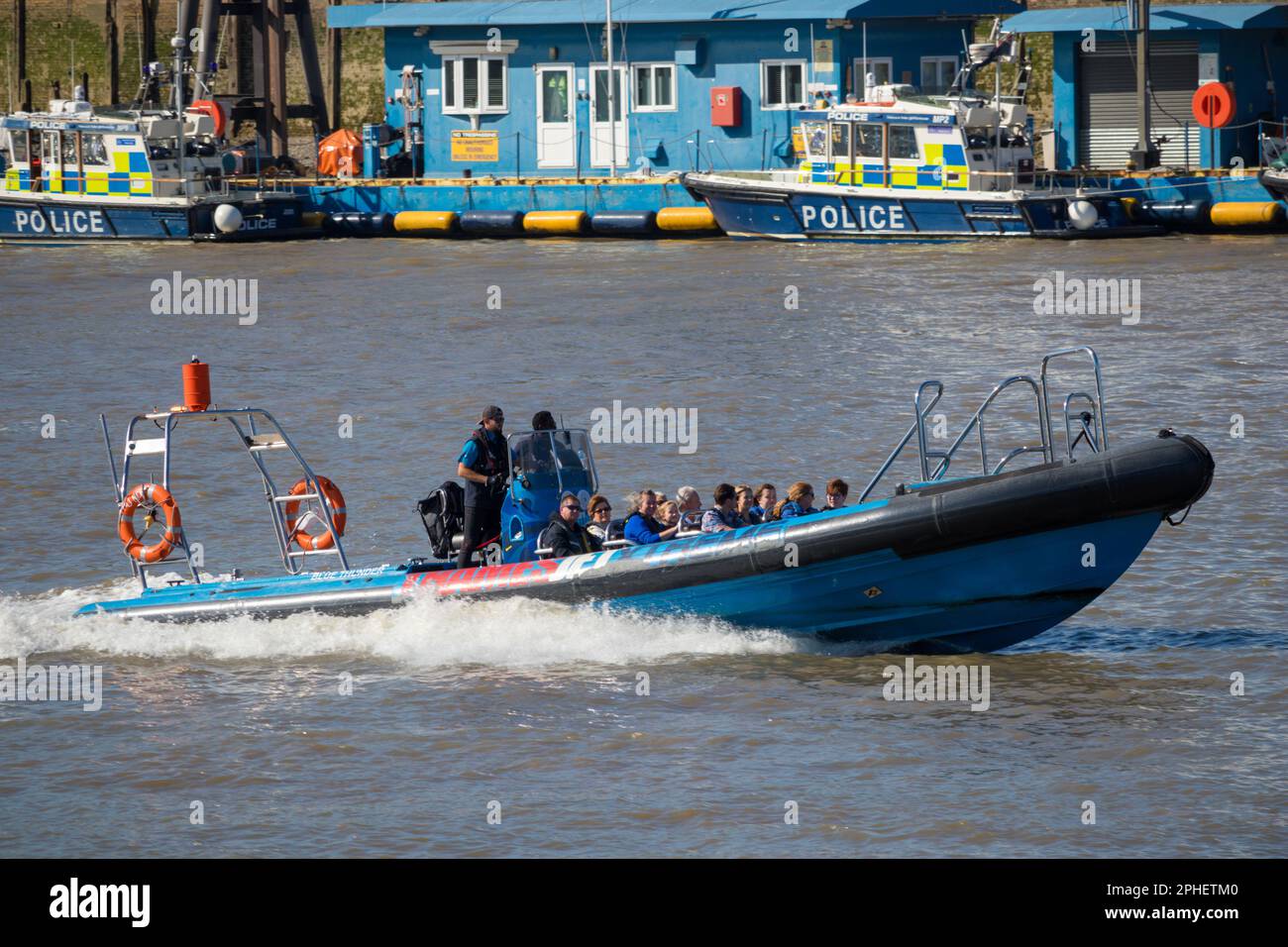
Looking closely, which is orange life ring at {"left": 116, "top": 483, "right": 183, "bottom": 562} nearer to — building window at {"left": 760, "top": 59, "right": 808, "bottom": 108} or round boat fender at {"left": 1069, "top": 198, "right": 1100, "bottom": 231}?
round boat fender at {"left": 1069, "top": 198, "right": 1100, "bottom": 231}

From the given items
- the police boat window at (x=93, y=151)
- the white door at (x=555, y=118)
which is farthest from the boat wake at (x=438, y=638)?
the white door at (x=555, y=118)

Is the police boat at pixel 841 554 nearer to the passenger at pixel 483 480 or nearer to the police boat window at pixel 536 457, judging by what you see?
the police boat window at pixel 536 457

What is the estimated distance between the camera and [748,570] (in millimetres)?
11086

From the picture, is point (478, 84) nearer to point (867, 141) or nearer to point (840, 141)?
point (840, 141)

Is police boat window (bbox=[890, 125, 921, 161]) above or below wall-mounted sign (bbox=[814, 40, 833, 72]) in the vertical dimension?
below

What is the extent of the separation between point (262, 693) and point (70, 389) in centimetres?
1070

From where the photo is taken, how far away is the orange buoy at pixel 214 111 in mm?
33531

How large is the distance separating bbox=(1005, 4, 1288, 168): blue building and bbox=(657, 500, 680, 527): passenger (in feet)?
75.9

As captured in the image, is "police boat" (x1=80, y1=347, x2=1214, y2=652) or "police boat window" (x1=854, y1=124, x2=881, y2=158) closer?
"police boat" (x1=80, y1=347, x2=1214, y2=652)

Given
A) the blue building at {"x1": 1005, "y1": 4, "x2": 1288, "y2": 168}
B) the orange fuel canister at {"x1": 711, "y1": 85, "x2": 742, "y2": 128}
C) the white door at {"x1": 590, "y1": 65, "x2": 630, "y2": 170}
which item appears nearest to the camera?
the blue building at {"x1": 1005, "y1": 4, "x2": 1288, "y2": 168}

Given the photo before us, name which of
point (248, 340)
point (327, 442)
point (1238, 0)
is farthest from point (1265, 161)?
point (327, 442)

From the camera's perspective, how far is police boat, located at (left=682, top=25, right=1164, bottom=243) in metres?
29.5

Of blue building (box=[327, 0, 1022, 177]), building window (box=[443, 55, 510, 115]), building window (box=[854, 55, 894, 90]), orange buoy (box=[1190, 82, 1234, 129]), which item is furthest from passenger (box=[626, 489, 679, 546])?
building window (box=[443, 55, 510, 115])
